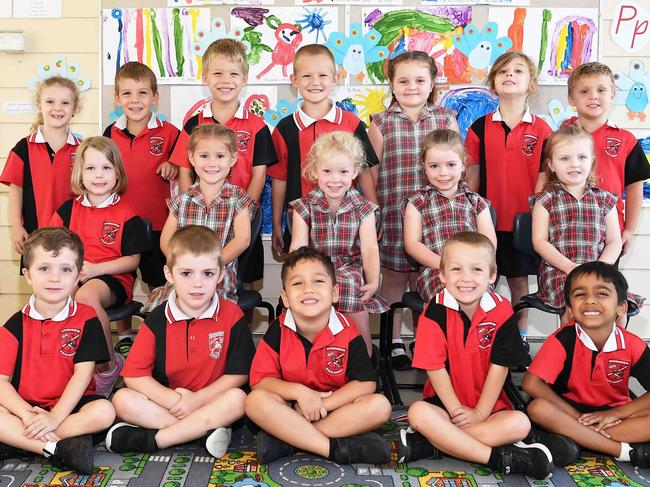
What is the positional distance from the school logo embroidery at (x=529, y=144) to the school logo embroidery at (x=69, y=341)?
207 centimetres

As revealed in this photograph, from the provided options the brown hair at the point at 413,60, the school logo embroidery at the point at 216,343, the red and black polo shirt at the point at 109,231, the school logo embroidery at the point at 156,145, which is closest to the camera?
the school logo embroidery at the point at 216,343

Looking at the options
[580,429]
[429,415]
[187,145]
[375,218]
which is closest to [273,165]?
[187,145]

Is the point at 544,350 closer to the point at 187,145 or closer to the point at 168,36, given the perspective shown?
the point at 187,145

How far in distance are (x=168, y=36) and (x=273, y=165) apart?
1.04 meters

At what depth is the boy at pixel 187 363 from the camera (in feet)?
7.05

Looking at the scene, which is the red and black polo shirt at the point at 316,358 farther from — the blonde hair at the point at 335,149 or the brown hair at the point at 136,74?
the brown hair at the point at 136,74

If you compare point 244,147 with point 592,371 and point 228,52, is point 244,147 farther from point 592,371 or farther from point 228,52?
point 592,371

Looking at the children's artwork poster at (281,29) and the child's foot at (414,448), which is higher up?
the children's artwork poster at (281,29)

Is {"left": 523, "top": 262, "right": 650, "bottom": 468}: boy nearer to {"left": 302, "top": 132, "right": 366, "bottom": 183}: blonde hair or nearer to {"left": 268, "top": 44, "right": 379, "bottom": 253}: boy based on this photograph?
{"left": 302, "top": 132, "right": 366, "bottom": 183}: blonde hair

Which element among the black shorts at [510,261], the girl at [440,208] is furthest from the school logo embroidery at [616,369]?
the black shorts at [510,261]

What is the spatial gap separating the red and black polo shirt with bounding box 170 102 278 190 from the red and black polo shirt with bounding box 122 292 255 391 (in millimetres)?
889

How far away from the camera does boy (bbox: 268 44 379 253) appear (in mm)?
3031

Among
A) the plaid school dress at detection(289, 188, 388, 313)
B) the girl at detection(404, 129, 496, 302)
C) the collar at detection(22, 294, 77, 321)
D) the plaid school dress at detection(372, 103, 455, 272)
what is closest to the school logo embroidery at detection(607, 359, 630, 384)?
the girl at detection(404, 129, 496, 302)

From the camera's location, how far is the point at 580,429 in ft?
6.92
